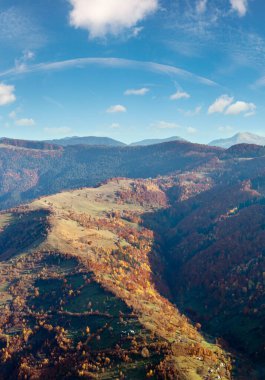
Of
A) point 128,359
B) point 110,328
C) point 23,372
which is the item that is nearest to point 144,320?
point 110,328

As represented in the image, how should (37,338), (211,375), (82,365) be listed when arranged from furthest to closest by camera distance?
(37,338), (82,365), (211,375)

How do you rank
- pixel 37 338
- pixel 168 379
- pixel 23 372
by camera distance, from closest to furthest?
pixel 168 379
pixel 23 372
pixel 37 338

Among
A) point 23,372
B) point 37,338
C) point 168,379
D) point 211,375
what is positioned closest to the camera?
point 168,379

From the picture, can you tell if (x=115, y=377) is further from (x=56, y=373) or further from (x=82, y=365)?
(x=56, y=373)

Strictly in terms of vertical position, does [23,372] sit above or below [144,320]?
below

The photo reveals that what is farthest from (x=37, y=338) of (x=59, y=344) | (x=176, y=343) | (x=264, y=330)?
(x=264, y=330)

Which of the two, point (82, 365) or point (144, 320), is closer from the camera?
point (82, 365)

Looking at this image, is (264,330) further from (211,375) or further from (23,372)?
(23,372)

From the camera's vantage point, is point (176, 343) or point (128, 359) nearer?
point (128, 359)

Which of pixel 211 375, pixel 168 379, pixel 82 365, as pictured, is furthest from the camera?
pixel 82 365
